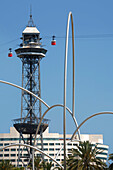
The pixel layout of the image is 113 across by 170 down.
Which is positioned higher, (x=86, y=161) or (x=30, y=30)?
(x=30, y=30)

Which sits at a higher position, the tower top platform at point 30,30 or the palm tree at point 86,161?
the tower top platform at point 30,30

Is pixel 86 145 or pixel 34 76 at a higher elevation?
pixel 34 76

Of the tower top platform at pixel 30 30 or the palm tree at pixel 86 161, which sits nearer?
the palm tree at pixel 86 161

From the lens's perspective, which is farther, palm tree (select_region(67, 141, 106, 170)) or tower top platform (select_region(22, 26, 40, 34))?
tower top platform (select_region(22, 26, 40, 34))

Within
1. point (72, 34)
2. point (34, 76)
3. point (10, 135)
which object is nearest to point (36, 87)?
point (34, 76)

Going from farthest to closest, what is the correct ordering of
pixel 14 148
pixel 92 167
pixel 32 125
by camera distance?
pixel 14 148 < pixel 32 125 < pixel 92 167

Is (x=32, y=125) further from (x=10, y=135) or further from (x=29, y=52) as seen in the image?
(x=10, y=135)

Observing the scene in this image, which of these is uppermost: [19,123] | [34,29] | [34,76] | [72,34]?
[34,29]

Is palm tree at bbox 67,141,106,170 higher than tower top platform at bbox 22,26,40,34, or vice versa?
tower top platform at bbox 22,26,40,34

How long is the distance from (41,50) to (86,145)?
77.8m

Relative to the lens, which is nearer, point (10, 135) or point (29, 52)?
point (29, 52)

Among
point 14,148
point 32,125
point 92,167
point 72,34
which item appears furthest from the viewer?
point 14,148

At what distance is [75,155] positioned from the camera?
245 ft

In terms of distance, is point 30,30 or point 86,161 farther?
point 30,30
